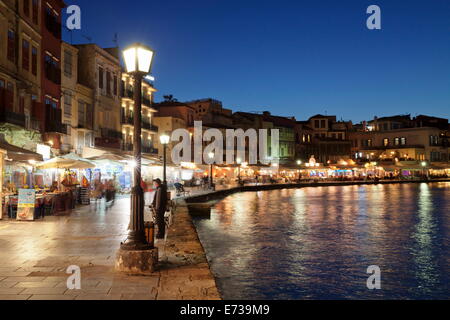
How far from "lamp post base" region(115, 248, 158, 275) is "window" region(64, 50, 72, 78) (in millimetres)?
25297

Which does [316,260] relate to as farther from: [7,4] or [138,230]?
[7,4]

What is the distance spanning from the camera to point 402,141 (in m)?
89.1

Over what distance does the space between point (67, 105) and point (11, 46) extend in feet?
30.3

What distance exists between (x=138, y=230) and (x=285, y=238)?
27.9ft

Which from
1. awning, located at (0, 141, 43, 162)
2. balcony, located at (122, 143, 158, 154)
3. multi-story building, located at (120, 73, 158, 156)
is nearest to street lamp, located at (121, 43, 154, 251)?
awning, located at (0, 141, 43, 162)

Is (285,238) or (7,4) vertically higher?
(7,4)

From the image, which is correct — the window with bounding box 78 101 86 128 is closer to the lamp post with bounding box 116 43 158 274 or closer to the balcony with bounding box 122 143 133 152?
the balcony with bounding box 122 143 133 152

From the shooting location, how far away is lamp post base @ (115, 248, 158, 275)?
725 cm

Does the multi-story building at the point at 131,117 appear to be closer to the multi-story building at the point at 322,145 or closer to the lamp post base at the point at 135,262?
the lamp post base at the point at 135,262

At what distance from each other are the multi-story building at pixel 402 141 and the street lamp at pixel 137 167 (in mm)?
81675

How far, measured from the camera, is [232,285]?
902 cm

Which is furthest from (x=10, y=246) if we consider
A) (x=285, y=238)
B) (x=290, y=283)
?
(x=285, y=238)

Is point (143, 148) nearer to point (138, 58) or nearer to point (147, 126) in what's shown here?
point (147, 126)

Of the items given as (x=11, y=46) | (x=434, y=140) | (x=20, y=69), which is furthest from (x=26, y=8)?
(x=434, y=140)
